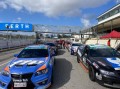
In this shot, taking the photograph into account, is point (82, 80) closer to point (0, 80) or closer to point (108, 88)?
point (108, 88)

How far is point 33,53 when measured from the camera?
8.03m

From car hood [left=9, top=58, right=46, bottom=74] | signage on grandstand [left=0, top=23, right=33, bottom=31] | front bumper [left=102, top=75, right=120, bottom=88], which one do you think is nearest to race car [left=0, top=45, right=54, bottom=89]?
car hood [left=9, top=58, right=46, bottom=74]

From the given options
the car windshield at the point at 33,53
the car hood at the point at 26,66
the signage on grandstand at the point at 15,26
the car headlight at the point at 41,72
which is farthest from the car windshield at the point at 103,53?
the signage on grandstand at the point at 15,26

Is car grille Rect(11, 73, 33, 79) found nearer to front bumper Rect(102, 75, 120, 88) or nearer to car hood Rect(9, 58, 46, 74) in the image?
car hood Rect(9, 58, 46, 74)

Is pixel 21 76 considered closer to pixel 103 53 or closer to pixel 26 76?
pixel 26 76

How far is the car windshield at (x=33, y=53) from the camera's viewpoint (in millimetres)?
7750

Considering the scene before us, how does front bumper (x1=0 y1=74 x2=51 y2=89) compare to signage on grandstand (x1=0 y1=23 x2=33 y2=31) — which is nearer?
front bumper (x1=0 y1=74 x2=51 y2=89)

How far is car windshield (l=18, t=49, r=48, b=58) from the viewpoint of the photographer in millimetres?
7750

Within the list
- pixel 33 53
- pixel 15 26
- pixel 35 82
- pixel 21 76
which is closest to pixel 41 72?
pixel 35 82

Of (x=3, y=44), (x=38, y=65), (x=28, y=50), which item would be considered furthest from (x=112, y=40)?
(x=3, y=44)

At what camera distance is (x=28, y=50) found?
8406mm

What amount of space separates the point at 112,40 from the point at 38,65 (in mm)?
17875

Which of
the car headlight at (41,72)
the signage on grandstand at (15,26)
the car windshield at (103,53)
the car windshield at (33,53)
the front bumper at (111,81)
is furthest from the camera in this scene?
the signage on grandstand at (15,26)

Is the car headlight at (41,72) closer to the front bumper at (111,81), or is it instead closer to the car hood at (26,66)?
the car hood at (26,66)
